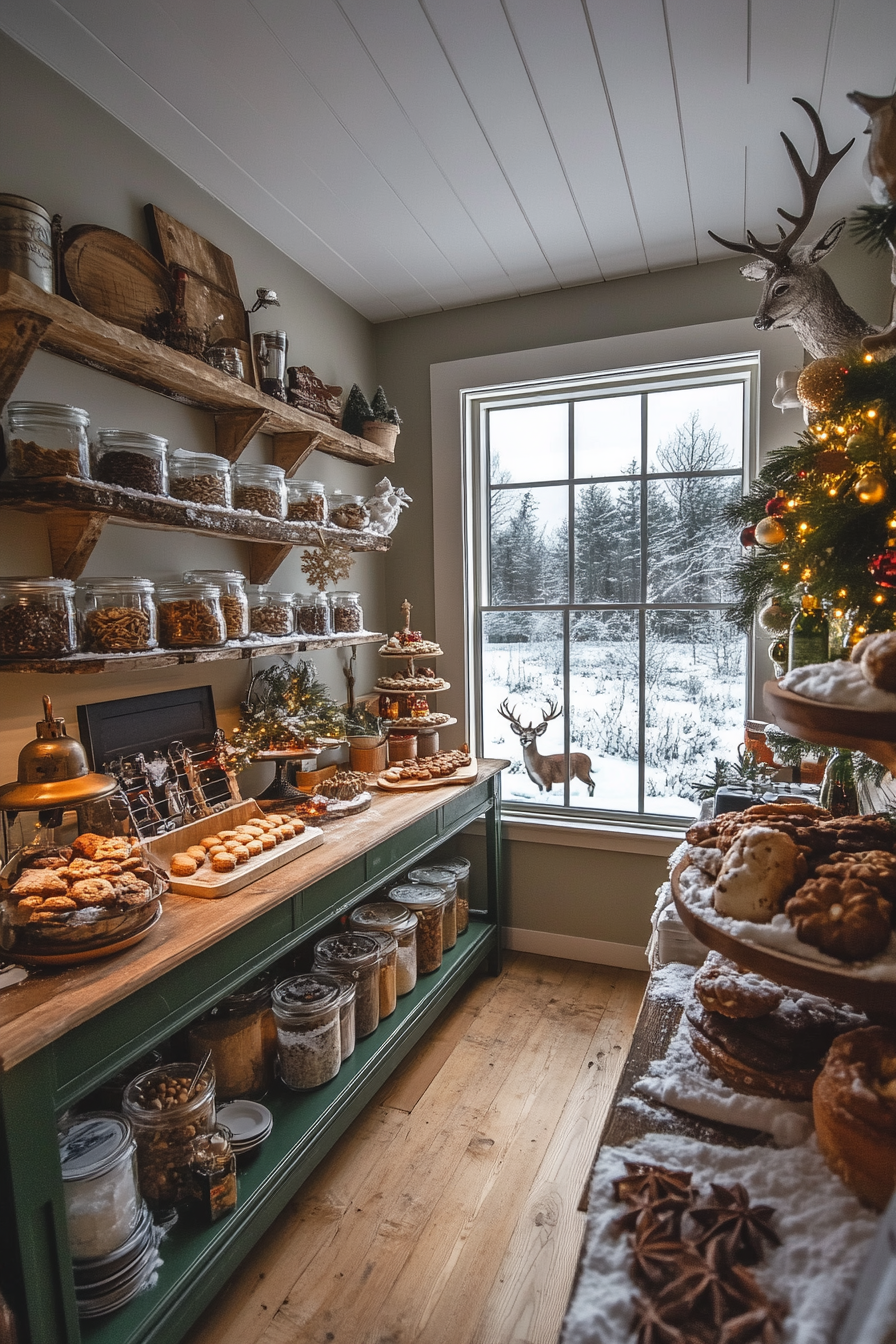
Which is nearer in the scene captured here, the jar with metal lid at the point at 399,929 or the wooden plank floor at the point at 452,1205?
the wooden plank floor at the point at 452,1205

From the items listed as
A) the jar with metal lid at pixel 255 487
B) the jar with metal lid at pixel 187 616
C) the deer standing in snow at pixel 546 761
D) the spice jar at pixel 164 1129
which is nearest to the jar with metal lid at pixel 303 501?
the jar with metal lid at pixel 255 487

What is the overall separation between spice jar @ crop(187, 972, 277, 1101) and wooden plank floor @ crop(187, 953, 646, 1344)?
36 cm

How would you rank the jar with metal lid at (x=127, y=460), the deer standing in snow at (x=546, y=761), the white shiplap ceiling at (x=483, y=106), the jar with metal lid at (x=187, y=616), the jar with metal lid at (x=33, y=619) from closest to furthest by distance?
the jar with metal lid at (x=33, y=619) → the white shiplap ceiling at (x=483, y=106) → the jar with metal lid at (x=127, y=460) → the jar with metal lid at (x=187, y=616) → the deer standing in snow at (x=546, y=761)

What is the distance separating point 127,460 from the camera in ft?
5.67

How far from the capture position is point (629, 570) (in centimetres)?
307

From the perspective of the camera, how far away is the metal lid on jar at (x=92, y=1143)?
137 cm

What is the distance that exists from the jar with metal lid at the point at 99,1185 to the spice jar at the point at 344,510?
1911 mm

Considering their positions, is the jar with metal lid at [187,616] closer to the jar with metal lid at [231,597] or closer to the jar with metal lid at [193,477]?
the jar with metal lid at [231,597]

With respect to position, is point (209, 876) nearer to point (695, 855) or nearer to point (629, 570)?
point (695, 855)

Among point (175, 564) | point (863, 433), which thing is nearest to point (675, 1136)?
point (863, 433)

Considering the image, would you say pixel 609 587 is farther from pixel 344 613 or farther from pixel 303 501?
pixel 303 501

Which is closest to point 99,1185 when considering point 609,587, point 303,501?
point 303,501

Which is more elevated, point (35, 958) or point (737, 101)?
point (737, 101)

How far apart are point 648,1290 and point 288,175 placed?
106 inches
